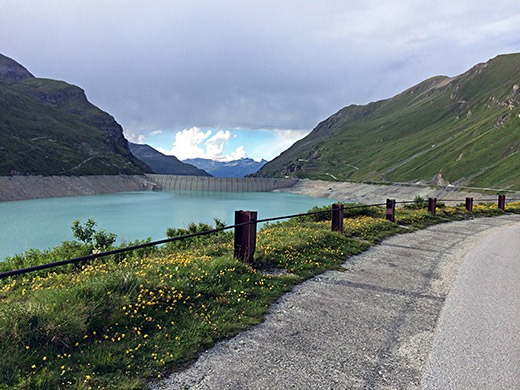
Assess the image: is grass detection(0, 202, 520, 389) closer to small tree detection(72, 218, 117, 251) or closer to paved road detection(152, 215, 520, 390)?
paved road detection(152, 215, 520, 390)

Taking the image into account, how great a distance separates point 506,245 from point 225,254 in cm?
1343

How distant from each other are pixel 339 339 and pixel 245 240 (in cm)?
424

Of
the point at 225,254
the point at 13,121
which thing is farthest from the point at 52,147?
the point at 225,254

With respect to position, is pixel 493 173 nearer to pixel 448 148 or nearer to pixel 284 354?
pixel 448 148

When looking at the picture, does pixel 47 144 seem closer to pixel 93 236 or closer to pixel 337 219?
pixel 93 236

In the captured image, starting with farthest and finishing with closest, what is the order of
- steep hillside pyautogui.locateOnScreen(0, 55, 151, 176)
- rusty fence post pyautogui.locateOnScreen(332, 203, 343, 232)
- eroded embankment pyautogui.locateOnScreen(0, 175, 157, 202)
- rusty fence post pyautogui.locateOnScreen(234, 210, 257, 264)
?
steep hillside pyautogui.locateOnScreen(0, 55, 151, 176)
eroded embankment pyautogui.locateOnScreen(0, 175, 157, 202)
rusty fence post pyautogui.locateOnScreen(332, 203, 343, 232)
rusty fence post pyautogui.locateOnScreen(234, 210, 257, 264)

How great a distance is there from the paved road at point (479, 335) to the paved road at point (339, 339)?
0.61ft

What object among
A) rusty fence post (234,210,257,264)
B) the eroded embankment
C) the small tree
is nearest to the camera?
rusty fence post (234,210,257,264)

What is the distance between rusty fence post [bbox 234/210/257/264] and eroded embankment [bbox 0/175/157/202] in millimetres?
90875

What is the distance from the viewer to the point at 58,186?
100062 mm

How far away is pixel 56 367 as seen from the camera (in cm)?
436

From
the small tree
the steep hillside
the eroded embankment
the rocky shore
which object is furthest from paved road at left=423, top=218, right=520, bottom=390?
the steep hillside

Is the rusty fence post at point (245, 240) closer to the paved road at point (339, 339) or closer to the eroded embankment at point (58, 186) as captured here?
the paved road at point (339, 339)

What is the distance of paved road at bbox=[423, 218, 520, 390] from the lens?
477cm
